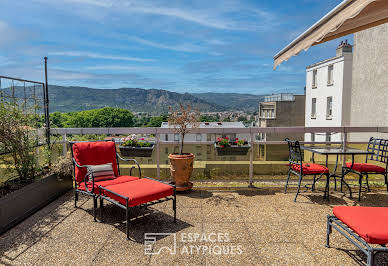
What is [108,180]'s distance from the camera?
3629 mm

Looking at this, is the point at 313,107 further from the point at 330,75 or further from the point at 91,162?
the point at 91,162

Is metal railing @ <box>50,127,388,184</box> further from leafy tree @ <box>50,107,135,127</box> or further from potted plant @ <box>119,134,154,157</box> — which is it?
leafy tree @ <box>50,107,135,127</box>

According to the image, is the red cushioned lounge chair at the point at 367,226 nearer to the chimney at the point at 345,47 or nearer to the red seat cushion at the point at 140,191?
the red seat cushion at the point at 140,191

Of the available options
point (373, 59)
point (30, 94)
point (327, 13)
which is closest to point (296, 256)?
point (327, 13)

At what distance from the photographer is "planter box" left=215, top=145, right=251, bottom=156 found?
4766mm

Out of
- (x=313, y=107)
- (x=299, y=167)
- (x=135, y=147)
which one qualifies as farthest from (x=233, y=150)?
(x=313, y=107)

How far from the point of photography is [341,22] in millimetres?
1899

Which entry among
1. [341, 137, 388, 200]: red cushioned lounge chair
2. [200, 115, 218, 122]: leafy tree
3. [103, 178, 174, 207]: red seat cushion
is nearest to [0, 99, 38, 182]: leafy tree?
[103, 178, 174, 207]: red seat cushion

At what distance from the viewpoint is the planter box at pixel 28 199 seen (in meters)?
2.97

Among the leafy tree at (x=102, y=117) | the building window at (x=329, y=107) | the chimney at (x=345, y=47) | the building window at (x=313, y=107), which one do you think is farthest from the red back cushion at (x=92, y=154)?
the building window at (x=313, y=107)

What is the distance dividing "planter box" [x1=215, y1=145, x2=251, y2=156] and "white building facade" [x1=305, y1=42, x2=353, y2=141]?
10299 millimetres

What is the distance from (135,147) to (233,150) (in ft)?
5.86

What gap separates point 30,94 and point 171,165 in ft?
8.02

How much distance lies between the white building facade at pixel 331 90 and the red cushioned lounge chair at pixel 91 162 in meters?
12.2
